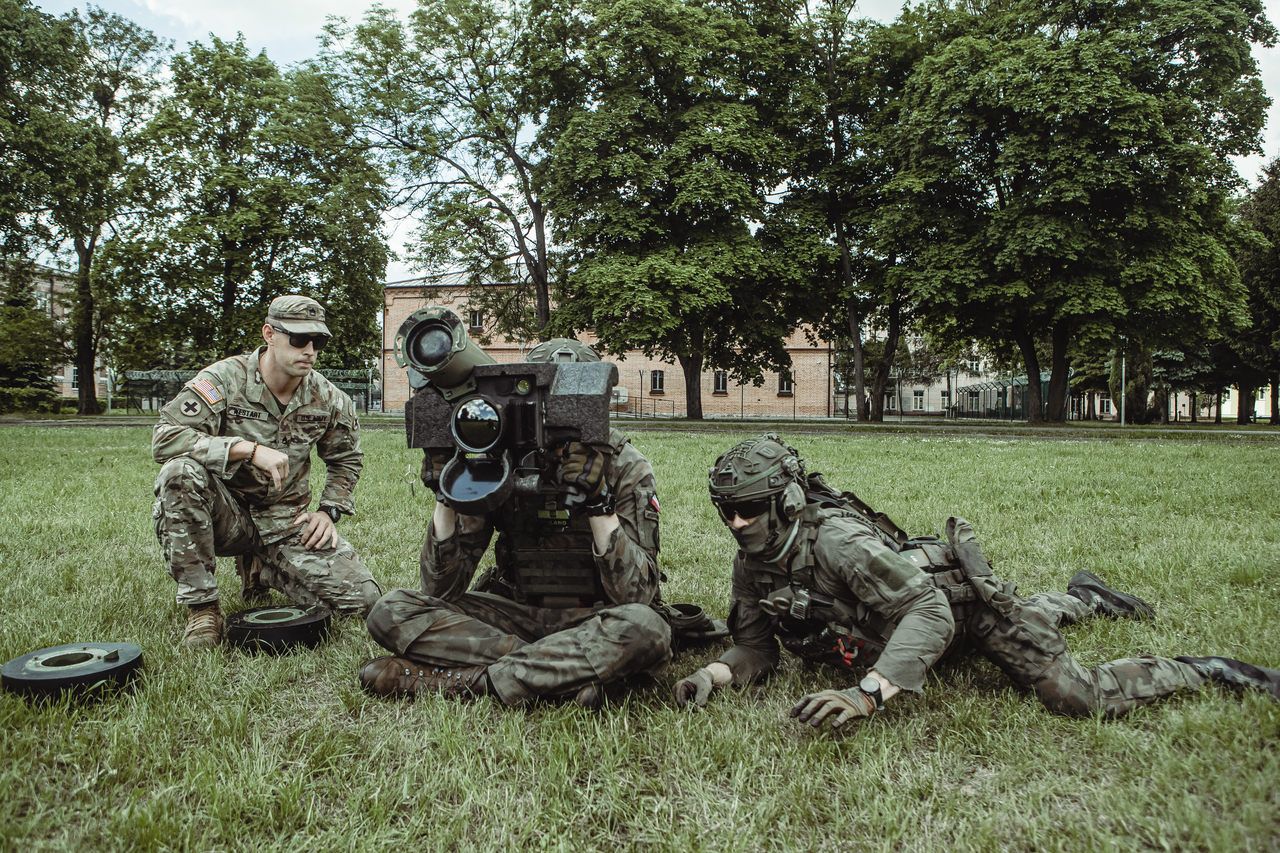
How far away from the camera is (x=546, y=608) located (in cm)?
392

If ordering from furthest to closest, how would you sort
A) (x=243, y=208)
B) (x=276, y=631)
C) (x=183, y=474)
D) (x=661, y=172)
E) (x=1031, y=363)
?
1. (x=1031, y=363)
2. (x=243, y=208)
3. (x=661, y=172)
4. (x=183, y=474)
5. (x=276, y=631)

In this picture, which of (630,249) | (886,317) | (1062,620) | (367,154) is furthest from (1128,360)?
(1062,620)

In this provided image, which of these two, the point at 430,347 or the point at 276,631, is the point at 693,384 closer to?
the point at 276,631

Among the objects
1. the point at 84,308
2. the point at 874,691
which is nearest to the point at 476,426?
the point at 874,691

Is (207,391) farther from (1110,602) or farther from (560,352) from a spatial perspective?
(1110,602)

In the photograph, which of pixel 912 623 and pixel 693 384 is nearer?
pixel 912 623

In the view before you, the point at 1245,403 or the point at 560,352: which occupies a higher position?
the point at 560,352

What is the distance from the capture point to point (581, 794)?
2553 mm

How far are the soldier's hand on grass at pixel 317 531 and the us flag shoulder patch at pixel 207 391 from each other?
0.91 meters

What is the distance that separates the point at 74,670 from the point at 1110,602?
5405 millimetres

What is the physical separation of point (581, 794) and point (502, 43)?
104 ft

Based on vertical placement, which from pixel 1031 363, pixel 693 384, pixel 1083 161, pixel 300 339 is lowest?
pixel 300 339

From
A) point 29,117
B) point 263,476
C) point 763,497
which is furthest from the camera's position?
point 29,117

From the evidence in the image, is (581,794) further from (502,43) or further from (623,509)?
(502,43)
